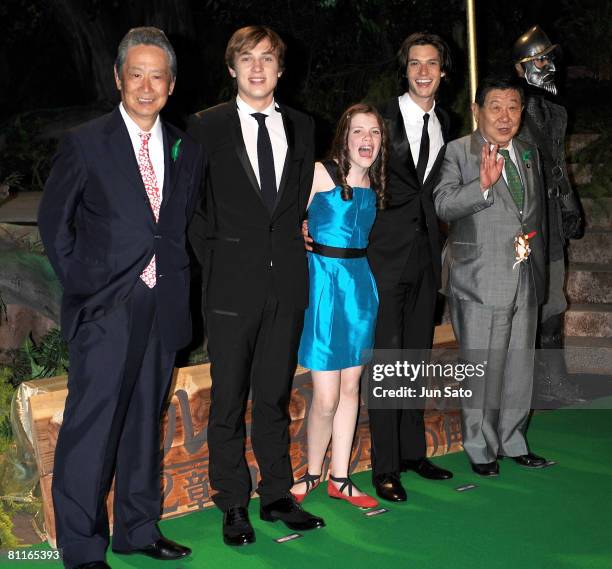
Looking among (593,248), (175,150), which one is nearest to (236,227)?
(175,150)

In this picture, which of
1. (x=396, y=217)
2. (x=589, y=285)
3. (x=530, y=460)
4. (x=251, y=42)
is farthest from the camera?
(x=589, y=285)

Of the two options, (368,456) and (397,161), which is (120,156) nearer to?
(397,161)

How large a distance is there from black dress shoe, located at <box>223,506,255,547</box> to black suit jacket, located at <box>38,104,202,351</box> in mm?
865

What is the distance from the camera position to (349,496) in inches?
158

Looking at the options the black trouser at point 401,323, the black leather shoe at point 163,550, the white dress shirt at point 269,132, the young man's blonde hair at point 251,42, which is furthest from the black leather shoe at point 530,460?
the young man's blonde hair at point 251,42

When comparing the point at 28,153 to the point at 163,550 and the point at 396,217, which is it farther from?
the point at 163,550

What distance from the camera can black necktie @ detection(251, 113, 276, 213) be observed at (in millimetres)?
3527

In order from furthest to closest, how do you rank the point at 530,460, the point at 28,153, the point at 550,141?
1. the point at 28,153
2. the point at 550,141
3. the point at 530,460

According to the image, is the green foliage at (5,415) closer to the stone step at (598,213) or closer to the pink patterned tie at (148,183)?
the pink patterned tie at (148,183)

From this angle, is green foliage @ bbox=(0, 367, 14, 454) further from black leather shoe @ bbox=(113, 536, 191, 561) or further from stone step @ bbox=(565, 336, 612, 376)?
stone step @ bbox=(565, 336, 612, 376)

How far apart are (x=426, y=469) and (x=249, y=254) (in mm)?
1473

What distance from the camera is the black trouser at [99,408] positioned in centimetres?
321

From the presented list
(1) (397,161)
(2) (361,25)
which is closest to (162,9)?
(2) (361,25)

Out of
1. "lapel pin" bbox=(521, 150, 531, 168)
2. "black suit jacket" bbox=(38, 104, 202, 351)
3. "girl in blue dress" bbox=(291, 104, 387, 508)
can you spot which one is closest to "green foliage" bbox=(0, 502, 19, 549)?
"black suit jacket" bbox=(38, 104, 202, 351)
